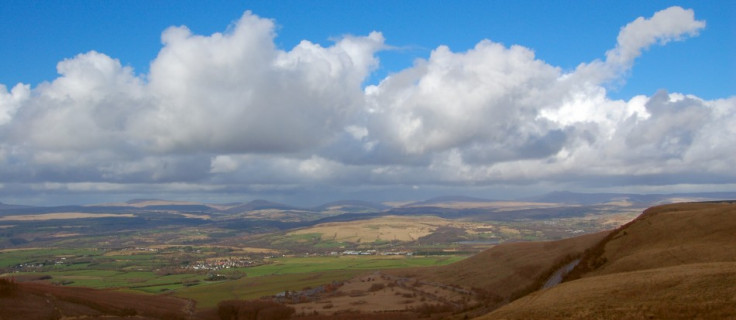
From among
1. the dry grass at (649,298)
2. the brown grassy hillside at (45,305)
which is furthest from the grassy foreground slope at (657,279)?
the brown grassy hillside at (45,305)

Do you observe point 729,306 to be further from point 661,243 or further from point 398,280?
point 398,280

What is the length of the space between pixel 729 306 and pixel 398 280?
98369mm

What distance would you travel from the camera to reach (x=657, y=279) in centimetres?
3575

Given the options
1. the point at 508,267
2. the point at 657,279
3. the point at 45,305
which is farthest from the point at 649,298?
the point at 508,267

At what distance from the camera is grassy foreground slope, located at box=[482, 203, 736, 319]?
97.5ft

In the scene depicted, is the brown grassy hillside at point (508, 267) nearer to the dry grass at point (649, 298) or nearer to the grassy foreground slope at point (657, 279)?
the grassy foreground slope at point (657, 279)

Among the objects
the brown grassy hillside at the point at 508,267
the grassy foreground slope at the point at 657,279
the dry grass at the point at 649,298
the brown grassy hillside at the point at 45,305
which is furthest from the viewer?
the brown grassy hillside at the point at 508,267

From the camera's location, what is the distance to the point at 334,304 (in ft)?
306

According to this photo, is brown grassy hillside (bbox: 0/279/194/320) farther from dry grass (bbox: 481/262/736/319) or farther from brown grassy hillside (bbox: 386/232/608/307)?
brown grassy hillside (bbox: 386/232/608/307)

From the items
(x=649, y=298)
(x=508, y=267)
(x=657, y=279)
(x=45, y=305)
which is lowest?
(x=508, y=267)

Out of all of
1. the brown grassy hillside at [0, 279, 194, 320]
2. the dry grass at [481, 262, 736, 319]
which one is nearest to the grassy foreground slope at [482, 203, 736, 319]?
the dry grass at [481, 262, 736, 319]

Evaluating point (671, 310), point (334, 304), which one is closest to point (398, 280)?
point (334, 304)

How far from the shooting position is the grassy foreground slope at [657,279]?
97.5ft

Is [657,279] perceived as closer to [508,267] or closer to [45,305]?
[45,305]
